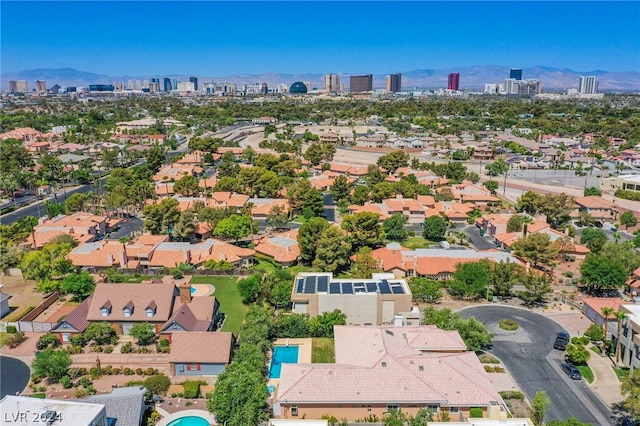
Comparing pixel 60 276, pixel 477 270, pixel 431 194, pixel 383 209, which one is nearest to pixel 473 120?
pixel 431 194

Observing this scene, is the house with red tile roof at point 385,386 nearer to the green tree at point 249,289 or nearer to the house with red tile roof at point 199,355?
the house with red tile roof at point 199,355

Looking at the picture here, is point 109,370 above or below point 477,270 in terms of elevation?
below

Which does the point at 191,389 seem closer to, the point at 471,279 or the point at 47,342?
the point at 47,342

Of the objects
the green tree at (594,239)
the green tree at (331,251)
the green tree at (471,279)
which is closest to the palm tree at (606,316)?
the green tree at (471,279)

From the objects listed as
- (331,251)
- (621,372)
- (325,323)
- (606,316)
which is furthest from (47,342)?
(606,316)

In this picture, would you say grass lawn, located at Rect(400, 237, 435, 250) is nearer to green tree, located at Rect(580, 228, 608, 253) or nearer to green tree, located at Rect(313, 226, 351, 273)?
green tree, located at Rect(313, 226, 351, 273)

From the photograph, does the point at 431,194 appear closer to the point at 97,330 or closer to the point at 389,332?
the point at 389,332

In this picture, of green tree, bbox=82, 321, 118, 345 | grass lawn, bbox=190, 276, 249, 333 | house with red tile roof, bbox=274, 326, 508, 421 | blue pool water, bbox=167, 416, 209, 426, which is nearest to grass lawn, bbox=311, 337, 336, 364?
house with red tile roof, bbox=274, 326, 508, 421
